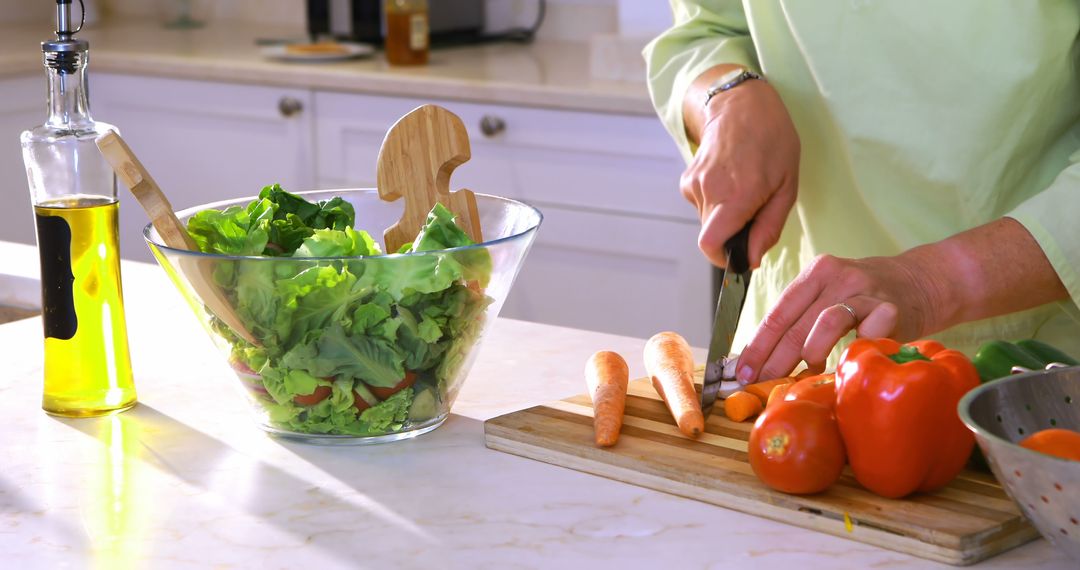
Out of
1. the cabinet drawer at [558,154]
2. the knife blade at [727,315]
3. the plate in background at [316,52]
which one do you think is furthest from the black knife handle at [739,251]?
the plate in background at [316,52]

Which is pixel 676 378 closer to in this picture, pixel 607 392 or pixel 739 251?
pixel 607 392

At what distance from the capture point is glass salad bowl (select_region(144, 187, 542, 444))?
97 cm

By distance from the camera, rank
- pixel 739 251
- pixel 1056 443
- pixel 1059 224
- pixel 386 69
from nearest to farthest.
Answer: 1. pixel 1056 443
2. pixel 1059 224
3. pixel 739 251
4. pixel 386 69

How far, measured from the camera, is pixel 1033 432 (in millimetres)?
832

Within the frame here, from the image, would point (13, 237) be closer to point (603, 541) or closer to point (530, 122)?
point (530, 122)

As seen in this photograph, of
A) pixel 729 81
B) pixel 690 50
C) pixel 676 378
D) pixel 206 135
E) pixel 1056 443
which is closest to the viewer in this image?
pixel 1056 443

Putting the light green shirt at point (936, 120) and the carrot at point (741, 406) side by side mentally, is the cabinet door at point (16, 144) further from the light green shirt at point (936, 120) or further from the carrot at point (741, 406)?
the carrot at point (741, 406)

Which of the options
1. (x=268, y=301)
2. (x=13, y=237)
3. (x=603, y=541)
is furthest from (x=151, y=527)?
(x=13, y=237)

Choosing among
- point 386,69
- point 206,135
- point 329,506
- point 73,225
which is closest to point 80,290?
point 73,225

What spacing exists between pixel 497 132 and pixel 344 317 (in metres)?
1.78

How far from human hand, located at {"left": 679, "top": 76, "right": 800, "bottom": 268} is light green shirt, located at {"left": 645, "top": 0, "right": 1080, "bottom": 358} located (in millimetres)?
68

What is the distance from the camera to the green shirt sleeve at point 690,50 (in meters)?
1.55

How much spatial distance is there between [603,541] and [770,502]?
0.39 ft

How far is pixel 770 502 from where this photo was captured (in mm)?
890
